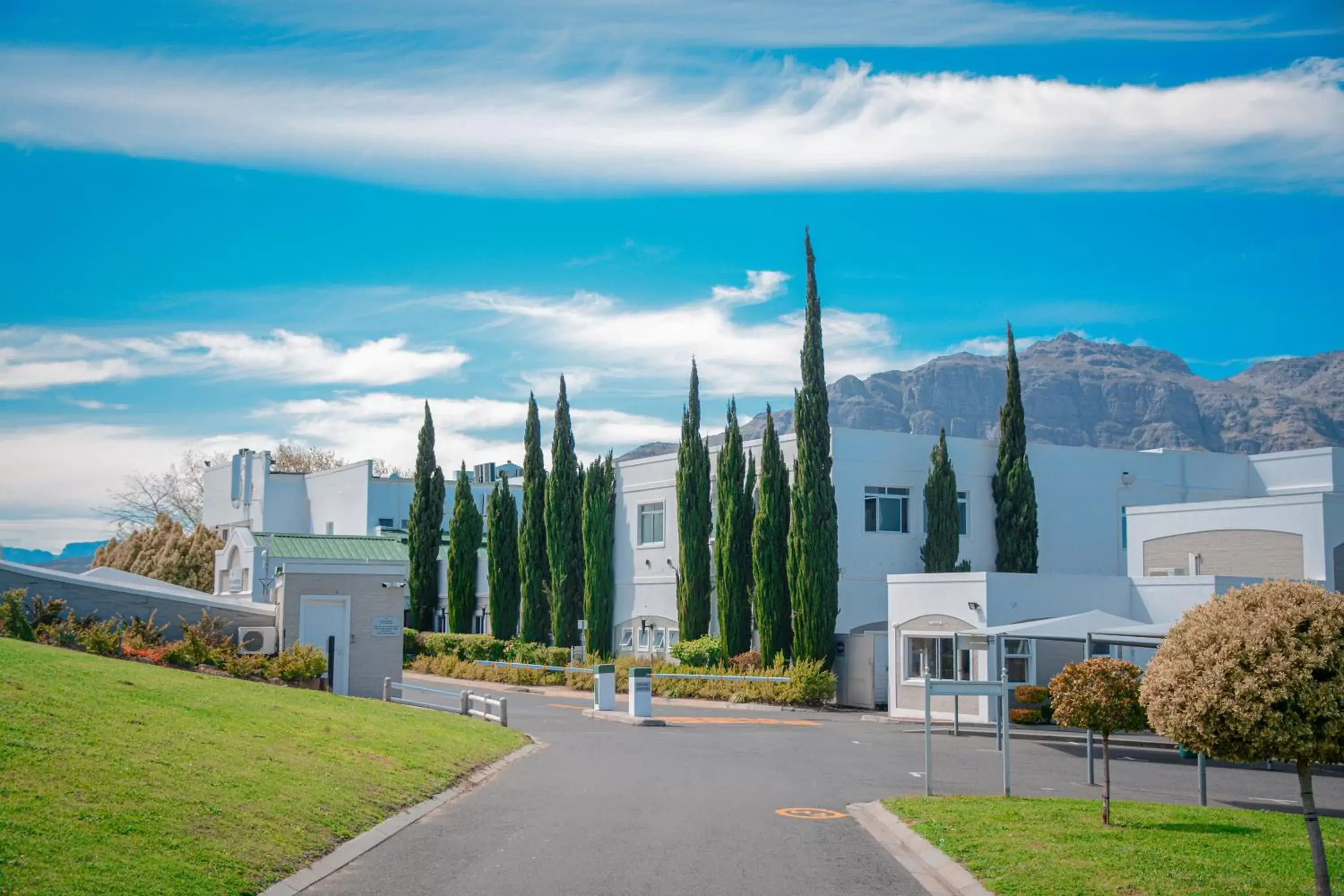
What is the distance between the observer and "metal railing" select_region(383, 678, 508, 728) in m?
27.5

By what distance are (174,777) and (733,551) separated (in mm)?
30426

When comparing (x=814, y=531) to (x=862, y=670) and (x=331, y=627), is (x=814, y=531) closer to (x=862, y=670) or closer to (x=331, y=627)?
(x=862, y=670)

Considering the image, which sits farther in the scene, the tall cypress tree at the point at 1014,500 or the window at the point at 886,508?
the tall cypress tree at the point at 1014,500

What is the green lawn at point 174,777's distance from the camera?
9.85 meters

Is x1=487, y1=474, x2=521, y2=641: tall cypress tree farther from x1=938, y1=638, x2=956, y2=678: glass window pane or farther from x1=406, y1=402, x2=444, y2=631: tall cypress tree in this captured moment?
x1=938, y1=638, x2=956, y2=678: glass window pane

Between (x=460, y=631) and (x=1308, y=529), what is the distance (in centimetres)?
3552

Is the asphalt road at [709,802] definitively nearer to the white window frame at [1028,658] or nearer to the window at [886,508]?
the white window frame at [1028,658]

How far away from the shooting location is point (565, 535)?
50719 millimetres

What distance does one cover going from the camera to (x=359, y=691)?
30.9m

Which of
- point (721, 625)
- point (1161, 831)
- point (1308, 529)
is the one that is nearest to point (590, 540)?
point (721, 625)

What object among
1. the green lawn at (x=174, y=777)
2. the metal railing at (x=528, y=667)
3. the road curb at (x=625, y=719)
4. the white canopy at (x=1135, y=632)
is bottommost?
the road curb at (x=625, y=719)

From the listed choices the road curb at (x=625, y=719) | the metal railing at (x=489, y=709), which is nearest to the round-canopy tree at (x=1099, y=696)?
the metal railing at (x=489, y=709)

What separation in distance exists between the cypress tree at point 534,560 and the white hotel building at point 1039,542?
3.79m

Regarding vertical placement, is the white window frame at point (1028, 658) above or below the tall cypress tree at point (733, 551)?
below
